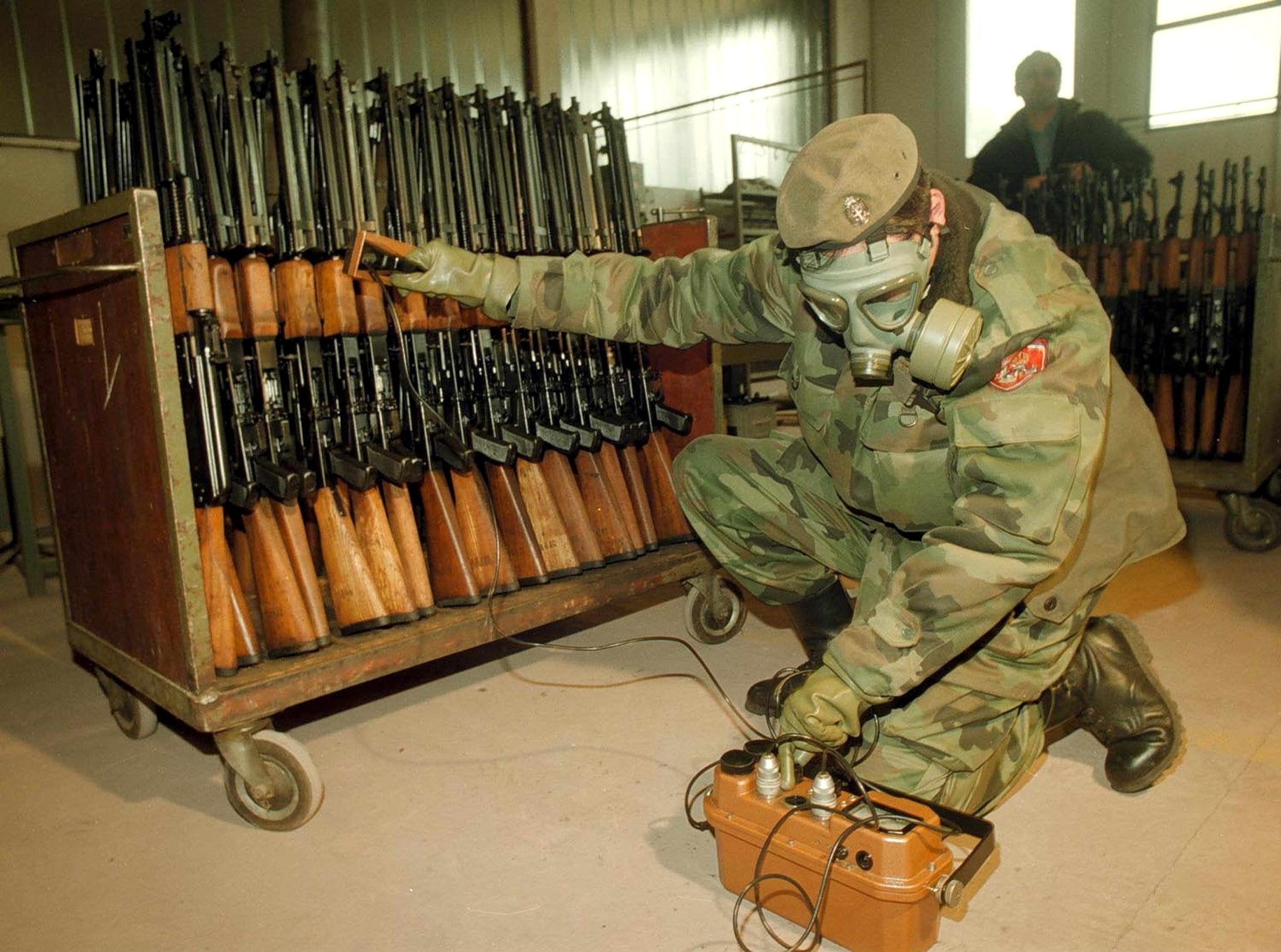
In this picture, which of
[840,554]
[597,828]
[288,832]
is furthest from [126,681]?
[840,554]

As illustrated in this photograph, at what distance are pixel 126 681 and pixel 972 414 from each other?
1.91 metres

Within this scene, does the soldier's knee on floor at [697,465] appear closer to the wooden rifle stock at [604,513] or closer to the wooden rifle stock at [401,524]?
the wooden rifle stock at [604,513]

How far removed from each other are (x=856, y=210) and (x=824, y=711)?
80 cm

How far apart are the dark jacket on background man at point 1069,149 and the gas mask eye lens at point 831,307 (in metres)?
3.74

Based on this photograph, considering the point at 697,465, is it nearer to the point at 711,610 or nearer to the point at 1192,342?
the point at 711,610

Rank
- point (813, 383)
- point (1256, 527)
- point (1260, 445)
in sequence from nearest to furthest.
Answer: point (813, 383) → point (1260, 445) → point (1256, 527)

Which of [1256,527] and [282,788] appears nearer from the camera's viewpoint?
[282,788]

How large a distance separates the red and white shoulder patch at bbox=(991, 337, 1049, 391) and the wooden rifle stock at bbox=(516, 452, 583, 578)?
1318mm

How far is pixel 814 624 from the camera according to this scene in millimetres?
2352

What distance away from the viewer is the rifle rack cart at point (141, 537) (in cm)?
183

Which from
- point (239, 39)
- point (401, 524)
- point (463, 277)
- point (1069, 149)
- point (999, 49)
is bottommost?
point (401, 524)

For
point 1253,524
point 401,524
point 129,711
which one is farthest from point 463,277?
point 1253,524

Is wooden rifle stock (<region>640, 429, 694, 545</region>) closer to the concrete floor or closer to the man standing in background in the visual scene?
the concrete floor

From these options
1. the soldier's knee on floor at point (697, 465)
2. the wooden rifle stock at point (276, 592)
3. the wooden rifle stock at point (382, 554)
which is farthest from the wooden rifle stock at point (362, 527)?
the soldier's knee on floor at point (697, 465)
